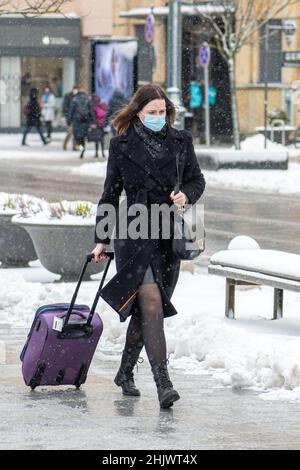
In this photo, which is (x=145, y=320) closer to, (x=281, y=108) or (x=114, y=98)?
(x=114, y=98)

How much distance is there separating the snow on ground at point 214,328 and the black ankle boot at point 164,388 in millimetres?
581

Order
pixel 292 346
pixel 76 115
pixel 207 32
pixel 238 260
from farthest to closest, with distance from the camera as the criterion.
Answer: pixel 207 32 < pixel 76 115 < pixel 238 260 < pixel 292 346

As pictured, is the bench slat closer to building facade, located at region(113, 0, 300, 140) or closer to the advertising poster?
the advertising poster

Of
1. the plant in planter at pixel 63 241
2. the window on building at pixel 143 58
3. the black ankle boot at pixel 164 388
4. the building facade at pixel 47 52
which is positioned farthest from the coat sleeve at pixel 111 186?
the building facade at pixel 47 52

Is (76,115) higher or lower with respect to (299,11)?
lower

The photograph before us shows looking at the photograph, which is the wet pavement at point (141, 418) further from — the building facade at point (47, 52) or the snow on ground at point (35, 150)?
the building facade at point (47, 52)

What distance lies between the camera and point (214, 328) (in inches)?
355

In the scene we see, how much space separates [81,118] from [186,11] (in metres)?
6.75

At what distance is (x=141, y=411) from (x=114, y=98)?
31.7 meters

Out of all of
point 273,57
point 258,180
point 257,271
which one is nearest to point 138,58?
point 273,57

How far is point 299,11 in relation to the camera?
A: 142 ft

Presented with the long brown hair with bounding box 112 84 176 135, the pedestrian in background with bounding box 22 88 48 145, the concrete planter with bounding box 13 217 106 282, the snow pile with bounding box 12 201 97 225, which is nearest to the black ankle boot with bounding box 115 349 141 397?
the long brown hair with bounding box 112 84 176 135

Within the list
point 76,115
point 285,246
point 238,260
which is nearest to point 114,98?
point 76,115

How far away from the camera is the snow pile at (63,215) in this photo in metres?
12.4
